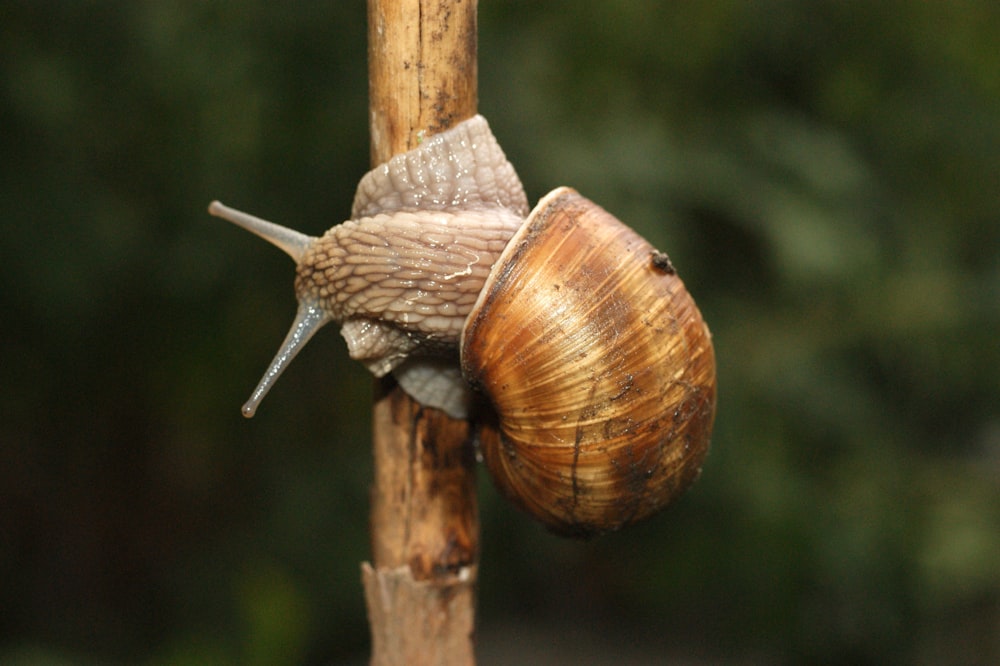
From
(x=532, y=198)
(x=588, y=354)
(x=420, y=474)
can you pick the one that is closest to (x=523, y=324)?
(x=588, y=354)

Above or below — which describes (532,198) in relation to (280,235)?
above

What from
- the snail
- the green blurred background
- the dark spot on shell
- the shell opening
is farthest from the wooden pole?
the green blurred background

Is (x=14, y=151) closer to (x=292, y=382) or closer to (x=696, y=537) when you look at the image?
(x=292, y=382)

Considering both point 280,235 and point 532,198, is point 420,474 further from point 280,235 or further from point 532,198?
point 532,198

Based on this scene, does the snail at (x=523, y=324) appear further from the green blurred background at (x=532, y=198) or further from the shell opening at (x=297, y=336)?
the green blurred background at (x=532, y=198)

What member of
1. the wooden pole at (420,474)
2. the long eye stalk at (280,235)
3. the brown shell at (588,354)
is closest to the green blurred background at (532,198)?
the wooden pole at (420,474)

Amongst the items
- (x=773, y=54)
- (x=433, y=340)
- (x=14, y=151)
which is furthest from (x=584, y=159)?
(x=14, y=151)
